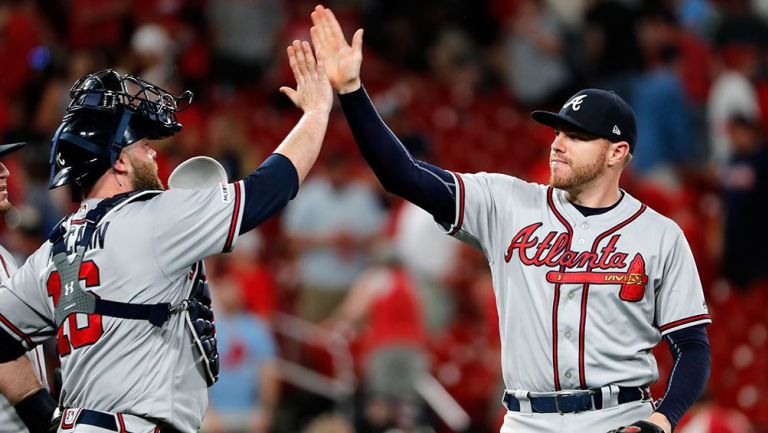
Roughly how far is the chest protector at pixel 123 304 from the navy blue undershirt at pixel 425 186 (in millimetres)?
746

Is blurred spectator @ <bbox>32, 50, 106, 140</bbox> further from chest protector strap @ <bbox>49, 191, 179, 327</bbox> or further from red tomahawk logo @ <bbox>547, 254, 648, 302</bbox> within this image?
red tomahawk logo @ <bbox>547, 254, 648, 302</bbox>

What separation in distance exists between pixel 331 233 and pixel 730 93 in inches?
164

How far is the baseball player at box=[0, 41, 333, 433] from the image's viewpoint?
4270 millimetres

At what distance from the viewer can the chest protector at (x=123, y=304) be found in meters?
4.27

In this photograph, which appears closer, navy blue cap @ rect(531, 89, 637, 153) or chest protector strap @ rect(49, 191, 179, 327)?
chest protector strap @ rect(49, 191, 179, 327)

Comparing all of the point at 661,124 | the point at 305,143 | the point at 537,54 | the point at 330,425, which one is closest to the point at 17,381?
the point at 305,143

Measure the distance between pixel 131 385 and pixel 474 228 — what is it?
1.39 metres

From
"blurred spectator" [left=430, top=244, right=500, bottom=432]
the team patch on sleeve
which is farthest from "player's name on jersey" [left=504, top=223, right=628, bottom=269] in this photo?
"blurred spectator" [left=430, top=244, right=500, bottom=432]

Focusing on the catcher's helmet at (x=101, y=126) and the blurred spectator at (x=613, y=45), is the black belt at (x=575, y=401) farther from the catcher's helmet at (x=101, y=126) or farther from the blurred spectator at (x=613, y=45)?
the blurred spectator at (x=613, y=45)

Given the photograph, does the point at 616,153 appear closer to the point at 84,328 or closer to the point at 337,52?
the point at 337,52

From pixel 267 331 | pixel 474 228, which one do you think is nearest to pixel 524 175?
pixel 267 331

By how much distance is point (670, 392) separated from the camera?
4.50 metres

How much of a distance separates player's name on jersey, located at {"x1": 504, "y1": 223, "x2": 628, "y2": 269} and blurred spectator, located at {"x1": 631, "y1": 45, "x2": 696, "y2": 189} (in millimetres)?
7361

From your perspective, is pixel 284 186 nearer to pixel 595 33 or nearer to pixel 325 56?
pixel 325 56
